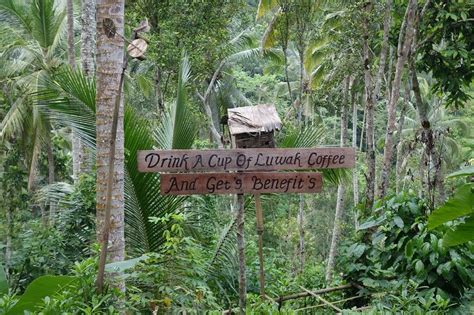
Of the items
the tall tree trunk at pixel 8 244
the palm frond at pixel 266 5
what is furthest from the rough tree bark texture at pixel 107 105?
the palm frond at pixel 266 5

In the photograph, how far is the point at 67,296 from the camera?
3041mm

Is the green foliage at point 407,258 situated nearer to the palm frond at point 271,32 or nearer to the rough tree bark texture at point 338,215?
the rough tree bark texture at point 338,215

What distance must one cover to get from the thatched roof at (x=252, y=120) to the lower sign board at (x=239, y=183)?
1.22 feet

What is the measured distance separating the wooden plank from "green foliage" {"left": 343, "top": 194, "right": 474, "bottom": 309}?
1.04 metres

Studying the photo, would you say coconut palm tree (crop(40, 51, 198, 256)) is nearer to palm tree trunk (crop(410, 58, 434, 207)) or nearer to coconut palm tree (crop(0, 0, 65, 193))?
palm tree trunk (crop(410, 58, 434, 207))

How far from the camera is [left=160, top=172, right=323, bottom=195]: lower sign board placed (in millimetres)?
3797

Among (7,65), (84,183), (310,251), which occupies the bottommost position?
(310,251)

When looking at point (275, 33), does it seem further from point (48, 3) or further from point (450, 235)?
point (450, 235)

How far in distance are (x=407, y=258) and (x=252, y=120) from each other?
5.46 feet

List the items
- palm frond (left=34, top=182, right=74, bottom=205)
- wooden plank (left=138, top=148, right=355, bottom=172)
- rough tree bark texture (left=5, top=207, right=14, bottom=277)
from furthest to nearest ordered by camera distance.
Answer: palm frond (left=34, top=182, right=74, bottom=205), rough tree bark texture (left=5, top=207, right=14, bottom=277), wooden plank (left=138, top=148, right=355, bottom=172)

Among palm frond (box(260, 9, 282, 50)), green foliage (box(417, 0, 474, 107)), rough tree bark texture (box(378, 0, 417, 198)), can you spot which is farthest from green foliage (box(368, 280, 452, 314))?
palm frond (box(260, 9, 282, 50))

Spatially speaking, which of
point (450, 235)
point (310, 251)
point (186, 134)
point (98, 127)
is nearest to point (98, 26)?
point (98, 127)

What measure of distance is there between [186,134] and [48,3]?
24.3 ft

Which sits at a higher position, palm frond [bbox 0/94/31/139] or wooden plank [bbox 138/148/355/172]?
palm frond [bbox 0/94/31/139]
